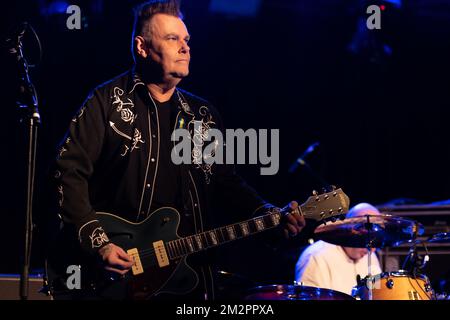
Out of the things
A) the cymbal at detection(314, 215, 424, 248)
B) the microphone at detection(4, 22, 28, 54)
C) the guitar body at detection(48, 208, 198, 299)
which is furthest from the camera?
the cymbal at detection(314, 215, 424, 248)

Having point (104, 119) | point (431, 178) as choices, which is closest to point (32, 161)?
point (104, 119)

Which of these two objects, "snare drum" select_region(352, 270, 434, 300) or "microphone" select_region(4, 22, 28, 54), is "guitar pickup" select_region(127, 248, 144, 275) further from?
"snare drum" select_region(352, 270, 434, 300)

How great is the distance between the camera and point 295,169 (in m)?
7.43

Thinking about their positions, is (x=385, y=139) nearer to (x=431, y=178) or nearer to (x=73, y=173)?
(x=431, y=178)

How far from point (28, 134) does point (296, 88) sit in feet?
16.4

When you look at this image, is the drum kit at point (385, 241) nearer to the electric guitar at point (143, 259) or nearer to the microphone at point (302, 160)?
the electric guitar at point (143, 259)

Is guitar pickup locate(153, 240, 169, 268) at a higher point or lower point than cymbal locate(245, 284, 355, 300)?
higher

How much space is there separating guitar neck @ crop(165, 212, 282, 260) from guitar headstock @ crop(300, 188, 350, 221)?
19 centimetres

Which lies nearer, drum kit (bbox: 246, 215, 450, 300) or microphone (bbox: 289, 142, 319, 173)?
drum kit (bbox: 246, 215, 450, 300)

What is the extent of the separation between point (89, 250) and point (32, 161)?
65 cm

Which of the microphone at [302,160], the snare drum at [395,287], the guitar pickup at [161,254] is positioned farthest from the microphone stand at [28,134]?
the microphone at [302,160]

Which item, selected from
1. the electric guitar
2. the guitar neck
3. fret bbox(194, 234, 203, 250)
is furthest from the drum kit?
the electric guitar

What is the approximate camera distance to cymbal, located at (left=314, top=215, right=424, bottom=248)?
4812mm

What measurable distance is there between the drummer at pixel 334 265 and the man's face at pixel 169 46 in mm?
2785
